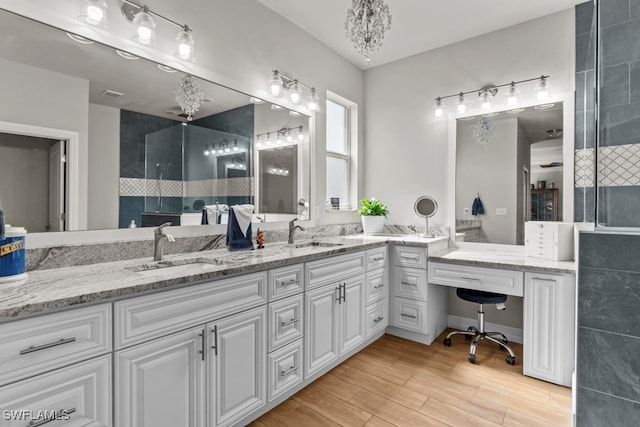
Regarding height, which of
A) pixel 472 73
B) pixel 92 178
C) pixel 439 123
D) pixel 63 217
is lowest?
pixel 63 217

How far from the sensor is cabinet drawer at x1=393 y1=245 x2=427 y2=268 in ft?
9.12

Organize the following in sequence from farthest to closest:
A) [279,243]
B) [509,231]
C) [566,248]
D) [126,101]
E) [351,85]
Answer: [351,85] < [509,231] < [279,243] < [566,248] < [126,101]

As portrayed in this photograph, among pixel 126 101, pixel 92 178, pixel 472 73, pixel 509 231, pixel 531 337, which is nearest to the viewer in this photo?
pixel 92 178

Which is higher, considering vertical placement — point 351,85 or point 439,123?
point 351,85

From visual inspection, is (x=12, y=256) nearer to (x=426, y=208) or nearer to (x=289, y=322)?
(x=289, y=322)

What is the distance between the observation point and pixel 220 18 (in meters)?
2.27

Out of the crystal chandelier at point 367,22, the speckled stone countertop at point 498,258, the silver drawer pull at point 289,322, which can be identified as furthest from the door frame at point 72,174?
the speckled stone countertop at point 498,258

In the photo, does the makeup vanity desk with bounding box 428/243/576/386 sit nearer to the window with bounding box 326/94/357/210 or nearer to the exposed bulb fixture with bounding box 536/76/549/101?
the exposed bulb fixture with bounding box 536/76/549/101

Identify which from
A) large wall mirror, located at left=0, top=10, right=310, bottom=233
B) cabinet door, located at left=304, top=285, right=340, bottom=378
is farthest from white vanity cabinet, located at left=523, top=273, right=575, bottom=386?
large wall mirror, located at left=0, top=10, right=310, bottom=233

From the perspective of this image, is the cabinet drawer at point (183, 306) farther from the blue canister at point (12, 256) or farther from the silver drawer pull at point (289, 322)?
the blue canister at point (12, 256)

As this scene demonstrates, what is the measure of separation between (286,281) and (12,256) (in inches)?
47.9

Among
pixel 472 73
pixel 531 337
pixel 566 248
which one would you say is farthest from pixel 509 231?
pixel 472 73

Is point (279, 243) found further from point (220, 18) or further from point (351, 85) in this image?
point (351, 85)

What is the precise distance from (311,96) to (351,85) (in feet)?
2.79
